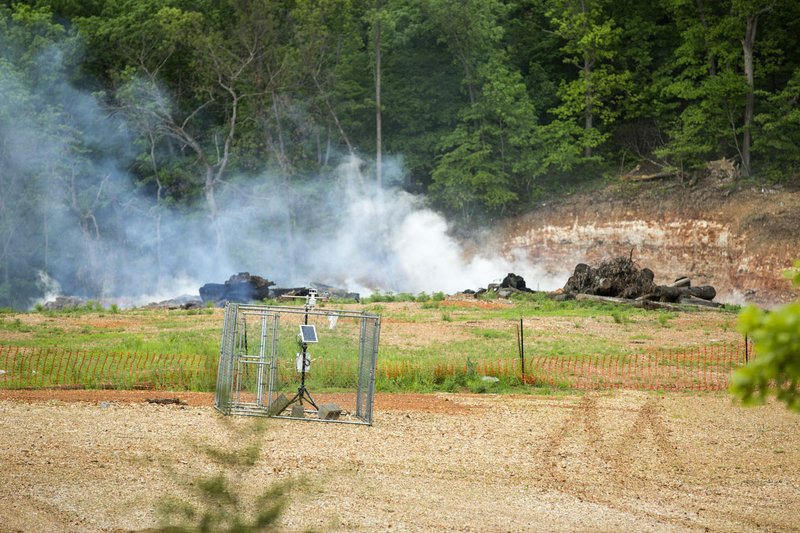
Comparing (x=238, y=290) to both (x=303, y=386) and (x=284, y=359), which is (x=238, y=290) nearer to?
(x=284, y=359)

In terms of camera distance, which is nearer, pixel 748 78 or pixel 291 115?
pixel 748 78

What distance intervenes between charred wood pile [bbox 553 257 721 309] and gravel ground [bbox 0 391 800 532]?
1762cm

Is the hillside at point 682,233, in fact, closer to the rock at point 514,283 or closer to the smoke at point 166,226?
the smoke at point 166,226

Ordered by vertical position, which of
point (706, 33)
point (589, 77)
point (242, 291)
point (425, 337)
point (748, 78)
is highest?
point (706, 33)

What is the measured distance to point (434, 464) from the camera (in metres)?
13.4

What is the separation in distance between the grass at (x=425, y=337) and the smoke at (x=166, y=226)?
628 inches

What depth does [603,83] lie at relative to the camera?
51.4 m

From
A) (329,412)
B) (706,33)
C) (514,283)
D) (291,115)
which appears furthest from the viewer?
(291,115)

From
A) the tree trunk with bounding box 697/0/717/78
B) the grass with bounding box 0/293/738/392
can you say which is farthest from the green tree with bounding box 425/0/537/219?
the grass with bounding box 0/293/738/392

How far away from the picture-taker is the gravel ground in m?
10.8

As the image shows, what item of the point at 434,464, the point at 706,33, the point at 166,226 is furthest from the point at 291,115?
the point at 434,464

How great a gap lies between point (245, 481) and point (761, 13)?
40.6 meters

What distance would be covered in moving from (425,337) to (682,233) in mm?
20762

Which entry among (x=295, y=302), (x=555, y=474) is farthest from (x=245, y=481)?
(x=295, y=302)
